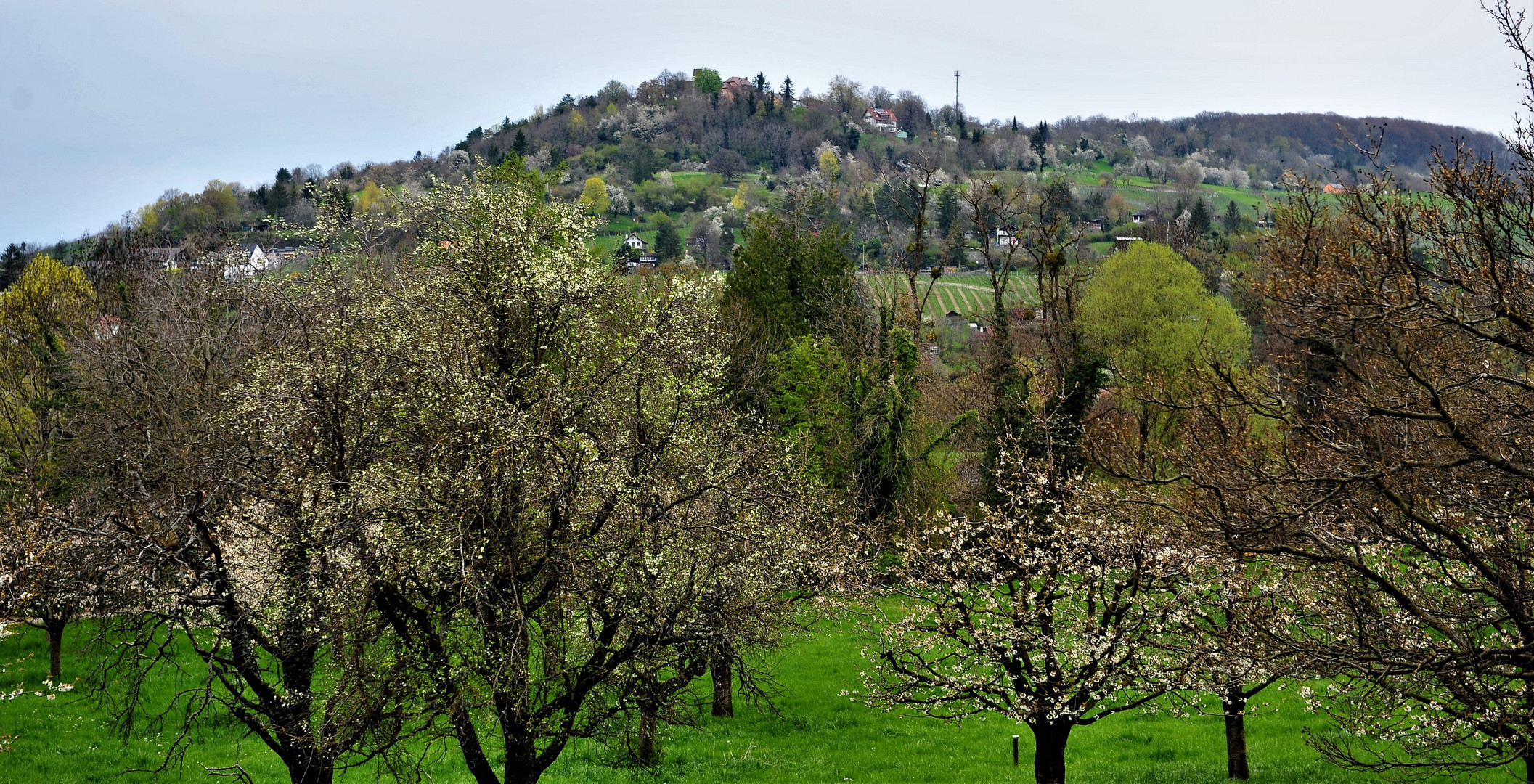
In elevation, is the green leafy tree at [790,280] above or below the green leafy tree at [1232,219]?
below

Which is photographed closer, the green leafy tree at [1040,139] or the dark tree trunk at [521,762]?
the dark tree trunk at [521,762]

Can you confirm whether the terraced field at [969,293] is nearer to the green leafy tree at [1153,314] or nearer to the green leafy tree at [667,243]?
the green leafy tree at [667,243]

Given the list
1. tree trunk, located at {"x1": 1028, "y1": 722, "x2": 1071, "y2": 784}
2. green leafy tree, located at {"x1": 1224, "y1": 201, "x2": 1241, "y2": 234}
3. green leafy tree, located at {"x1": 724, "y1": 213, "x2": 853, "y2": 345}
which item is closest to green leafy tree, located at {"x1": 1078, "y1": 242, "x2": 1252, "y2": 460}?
green leafy tree, located at {"x1": 724, "y1": 213, "x2": 853, "y2": 345}

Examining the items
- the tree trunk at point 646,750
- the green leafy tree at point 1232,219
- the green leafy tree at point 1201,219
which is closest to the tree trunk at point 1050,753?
the tree trunk at point 646,750

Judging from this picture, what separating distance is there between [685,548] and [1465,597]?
960cm

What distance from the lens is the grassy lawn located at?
15.1m

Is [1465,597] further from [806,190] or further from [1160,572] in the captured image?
[806,190]

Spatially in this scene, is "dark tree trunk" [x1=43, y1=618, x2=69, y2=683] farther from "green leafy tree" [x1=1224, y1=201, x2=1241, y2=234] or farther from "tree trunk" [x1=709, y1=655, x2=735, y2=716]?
"green leafy tree" [x1=1224, y1=201, x2=1241, y2=234]

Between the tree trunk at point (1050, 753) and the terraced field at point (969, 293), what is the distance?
6469 cm

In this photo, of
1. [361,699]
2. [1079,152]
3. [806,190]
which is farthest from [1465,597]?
[1079,152]

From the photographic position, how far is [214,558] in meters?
11.4

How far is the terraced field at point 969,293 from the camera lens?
89969 mm

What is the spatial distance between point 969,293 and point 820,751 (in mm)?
93197

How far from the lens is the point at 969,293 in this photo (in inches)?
4166
